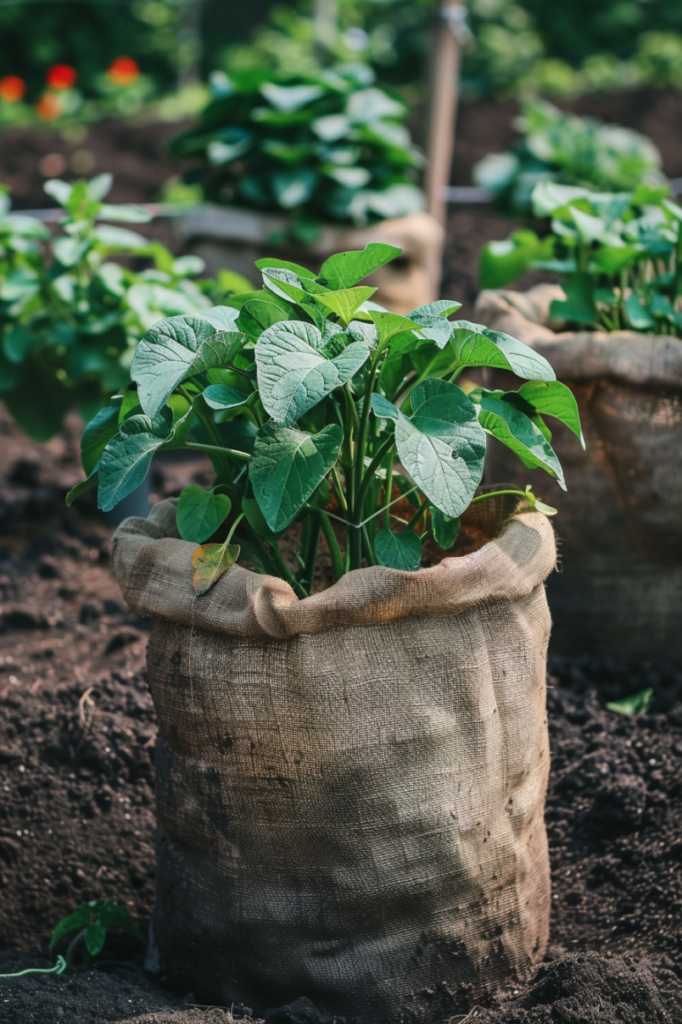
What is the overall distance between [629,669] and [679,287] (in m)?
0.88

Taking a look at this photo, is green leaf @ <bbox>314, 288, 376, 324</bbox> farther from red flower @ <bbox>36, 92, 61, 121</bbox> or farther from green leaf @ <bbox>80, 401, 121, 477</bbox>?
red flower @ <bbox>36, 92, 61, 121</bbox>

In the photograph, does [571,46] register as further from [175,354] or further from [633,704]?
[175,354]

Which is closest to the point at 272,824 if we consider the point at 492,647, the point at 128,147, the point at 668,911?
the point at 492,647

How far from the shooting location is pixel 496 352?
1.41 meters

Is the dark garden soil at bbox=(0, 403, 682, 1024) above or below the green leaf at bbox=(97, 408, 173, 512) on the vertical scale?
below

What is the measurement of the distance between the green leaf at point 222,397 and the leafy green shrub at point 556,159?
3351mm

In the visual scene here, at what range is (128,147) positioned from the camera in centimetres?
673

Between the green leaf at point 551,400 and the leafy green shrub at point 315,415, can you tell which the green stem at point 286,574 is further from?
the green leaf at point 551,400

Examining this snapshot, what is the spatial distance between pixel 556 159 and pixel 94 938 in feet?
13.0

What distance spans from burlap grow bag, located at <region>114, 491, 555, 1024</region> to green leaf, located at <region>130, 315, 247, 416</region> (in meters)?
0.26

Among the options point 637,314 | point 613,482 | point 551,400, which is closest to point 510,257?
point 637,314

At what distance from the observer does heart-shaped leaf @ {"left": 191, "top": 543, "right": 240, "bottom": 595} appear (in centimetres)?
141

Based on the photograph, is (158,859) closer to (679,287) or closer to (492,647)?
(492,647)

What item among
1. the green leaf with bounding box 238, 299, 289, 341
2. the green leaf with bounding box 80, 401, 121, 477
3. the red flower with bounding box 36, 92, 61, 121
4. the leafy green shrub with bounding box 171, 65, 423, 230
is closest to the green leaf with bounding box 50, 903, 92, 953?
the green leaf with bounding box 80, 401, 121, 477
